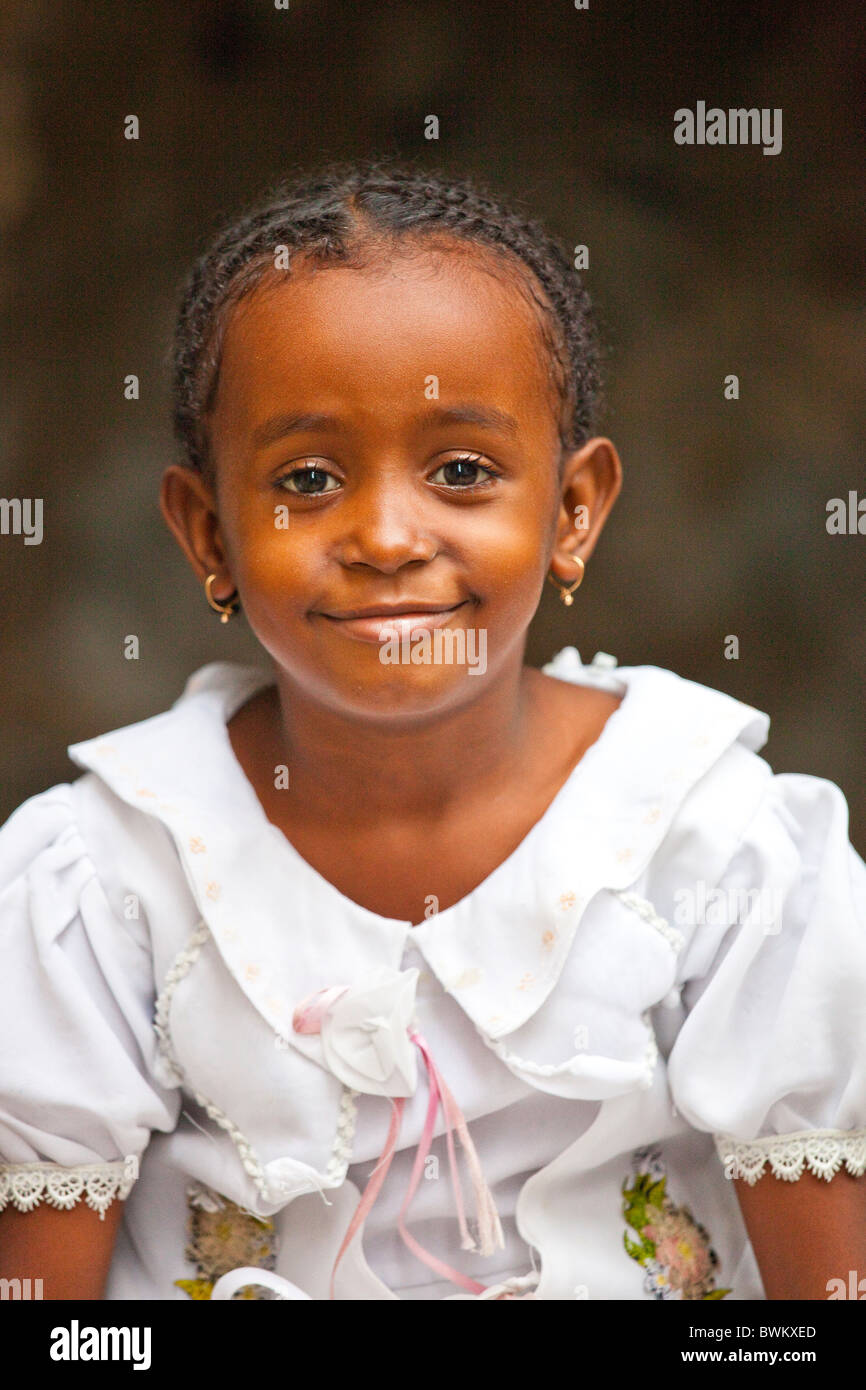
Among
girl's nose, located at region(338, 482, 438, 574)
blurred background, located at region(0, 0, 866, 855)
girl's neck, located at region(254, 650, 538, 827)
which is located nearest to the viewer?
girl's nose, located at region(338, 482, 438, 574)

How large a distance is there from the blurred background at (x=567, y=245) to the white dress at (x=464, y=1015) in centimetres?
40

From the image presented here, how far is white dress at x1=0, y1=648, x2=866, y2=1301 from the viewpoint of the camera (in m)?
1.02

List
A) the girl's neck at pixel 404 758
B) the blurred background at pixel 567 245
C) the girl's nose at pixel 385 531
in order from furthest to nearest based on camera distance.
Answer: the blurred background at pixel 567 245 < the girl's neck at pixel 404 758 < the girl's nose at pixel 385 531

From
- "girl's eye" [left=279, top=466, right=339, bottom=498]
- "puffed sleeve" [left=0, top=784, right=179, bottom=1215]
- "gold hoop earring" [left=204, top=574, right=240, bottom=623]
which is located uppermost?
"girl's eye" [left=279, top=466, right=339, bottom=498]

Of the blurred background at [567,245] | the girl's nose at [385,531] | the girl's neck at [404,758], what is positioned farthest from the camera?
the blurred background at [567,245]

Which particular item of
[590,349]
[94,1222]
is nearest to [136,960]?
[94,1222]

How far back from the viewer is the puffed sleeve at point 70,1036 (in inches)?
40.3

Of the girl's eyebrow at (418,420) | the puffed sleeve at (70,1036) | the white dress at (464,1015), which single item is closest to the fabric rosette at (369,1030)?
the white dress at (464,1015)

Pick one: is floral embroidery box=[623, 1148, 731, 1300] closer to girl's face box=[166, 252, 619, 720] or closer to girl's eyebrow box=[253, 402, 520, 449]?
girl's face box=[166, 252, 619, 720]

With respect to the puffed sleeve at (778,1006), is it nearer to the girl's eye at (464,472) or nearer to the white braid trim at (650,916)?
the white braid trim at (650,916)

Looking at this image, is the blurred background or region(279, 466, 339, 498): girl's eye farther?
the blurred background

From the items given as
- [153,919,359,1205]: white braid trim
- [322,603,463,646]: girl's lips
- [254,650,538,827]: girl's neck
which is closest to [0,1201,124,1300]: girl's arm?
[153,919,359,1205]: white braid trim

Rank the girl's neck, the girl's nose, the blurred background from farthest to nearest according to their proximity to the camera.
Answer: the blurred background → the girl's neck → the girl's nose
